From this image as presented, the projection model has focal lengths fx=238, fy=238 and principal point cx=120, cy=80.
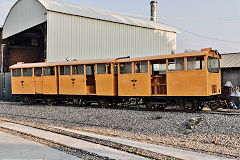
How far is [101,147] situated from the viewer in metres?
6.04

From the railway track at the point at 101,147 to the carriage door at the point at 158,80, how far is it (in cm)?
623

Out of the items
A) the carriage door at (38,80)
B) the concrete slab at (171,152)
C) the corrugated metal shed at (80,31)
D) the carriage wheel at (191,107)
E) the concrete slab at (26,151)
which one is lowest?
the concrete slab at (171,152)

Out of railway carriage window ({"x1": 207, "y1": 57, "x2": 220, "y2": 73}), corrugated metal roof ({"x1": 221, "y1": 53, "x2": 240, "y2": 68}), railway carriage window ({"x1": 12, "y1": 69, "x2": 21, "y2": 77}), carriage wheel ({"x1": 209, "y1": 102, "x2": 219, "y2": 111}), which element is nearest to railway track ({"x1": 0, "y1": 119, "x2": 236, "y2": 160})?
railway carriage window ({"x1": 207, "y1": 57, "x2": 220, "y2": 73})

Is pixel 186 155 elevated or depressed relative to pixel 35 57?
depressed

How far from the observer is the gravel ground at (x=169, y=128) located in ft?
20.6

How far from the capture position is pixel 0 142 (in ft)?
21.0

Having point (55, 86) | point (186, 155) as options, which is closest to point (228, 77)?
point (55, 86)

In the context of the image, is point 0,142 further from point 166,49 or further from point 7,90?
point 166,49

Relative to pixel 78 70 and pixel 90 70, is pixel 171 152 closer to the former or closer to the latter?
pixel 90 70

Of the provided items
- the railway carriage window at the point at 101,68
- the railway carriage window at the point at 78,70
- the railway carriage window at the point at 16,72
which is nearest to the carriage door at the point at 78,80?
the railway carriage window at the point at 78,70

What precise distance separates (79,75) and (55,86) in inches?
89.3

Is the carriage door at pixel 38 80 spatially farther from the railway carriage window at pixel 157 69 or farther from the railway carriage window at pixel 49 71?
the railway carriage window at pixel 157 69

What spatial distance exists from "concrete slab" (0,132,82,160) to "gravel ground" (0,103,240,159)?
2479mm

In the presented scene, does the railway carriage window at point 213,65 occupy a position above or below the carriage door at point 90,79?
above
